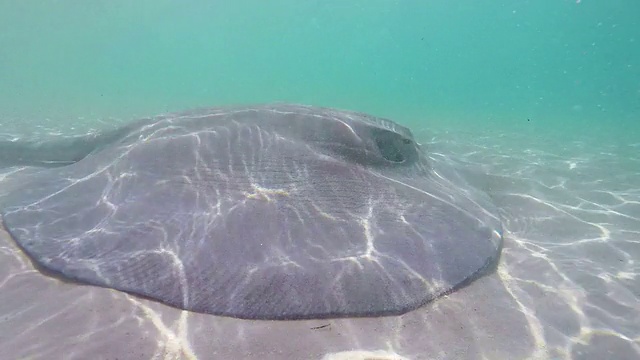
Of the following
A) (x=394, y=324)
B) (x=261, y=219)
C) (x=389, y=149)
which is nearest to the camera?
(x=394, y=324)

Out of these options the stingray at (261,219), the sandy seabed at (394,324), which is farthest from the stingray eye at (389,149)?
the sandy seabed at (394,324)

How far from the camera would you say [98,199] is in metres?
4.10

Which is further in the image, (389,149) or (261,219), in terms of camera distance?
(389,149)

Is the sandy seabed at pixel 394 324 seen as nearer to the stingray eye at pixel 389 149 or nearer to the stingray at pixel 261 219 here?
the stingray at pixel 261 219

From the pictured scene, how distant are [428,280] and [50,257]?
3.81m

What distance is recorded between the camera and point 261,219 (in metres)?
3.74

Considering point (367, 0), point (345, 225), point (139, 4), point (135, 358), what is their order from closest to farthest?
point (135, 358)
point (345, 225)
point (139, 4)
point (367, 0)

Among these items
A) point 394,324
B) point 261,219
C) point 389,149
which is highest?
point 389,149

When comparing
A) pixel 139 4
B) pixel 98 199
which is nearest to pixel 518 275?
pixel 98 199

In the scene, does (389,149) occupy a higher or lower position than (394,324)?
higher

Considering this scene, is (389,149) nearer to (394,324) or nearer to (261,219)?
(261,219)

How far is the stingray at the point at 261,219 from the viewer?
10.4 ft

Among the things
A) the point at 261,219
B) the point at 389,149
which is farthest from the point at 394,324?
the point at 389,149

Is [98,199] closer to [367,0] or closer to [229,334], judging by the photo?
[229,334]
